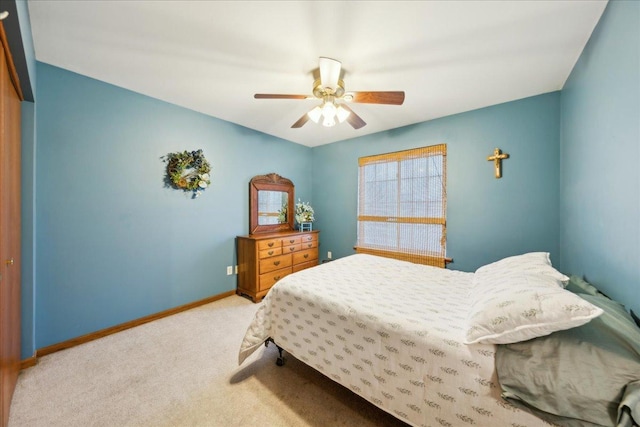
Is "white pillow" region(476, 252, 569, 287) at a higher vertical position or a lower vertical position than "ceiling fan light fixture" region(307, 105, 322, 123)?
lower

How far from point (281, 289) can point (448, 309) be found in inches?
46.3

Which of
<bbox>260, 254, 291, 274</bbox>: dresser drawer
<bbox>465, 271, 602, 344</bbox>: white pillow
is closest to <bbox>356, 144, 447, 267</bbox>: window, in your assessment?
<bbox>260, 254, 291, 274</bbox>: dresser drawer

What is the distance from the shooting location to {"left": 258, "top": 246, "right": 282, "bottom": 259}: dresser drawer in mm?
3139

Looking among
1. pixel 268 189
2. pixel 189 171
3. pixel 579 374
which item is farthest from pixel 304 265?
pixel 579 374

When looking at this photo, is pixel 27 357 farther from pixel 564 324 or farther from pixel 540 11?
pixel 540 11

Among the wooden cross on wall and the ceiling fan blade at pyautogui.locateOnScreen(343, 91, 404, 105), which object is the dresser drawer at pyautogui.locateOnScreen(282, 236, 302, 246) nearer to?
the ceiling fan blade at pyautogui.locateOnScreen(343, 91, 404, 105)

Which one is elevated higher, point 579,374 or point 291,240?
point 291,240

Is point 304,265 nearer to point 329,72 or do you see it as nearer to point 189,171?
point 189,171

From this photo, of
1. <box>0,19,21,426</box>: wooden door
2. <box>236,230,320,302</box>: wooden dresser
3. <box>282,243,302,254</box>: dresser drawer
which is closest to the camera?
<box>0,19,21,426</box>: wooden door

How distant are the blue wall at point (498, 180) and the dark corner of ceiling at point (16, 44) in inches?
141

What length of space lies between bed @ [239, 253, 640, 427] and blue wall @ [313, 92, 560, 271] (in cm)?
105

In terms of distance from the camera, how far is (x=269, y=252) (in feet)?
10.6

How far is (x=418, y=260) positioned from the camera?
328 cm

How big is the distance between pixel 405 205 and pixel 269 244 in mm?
2101
